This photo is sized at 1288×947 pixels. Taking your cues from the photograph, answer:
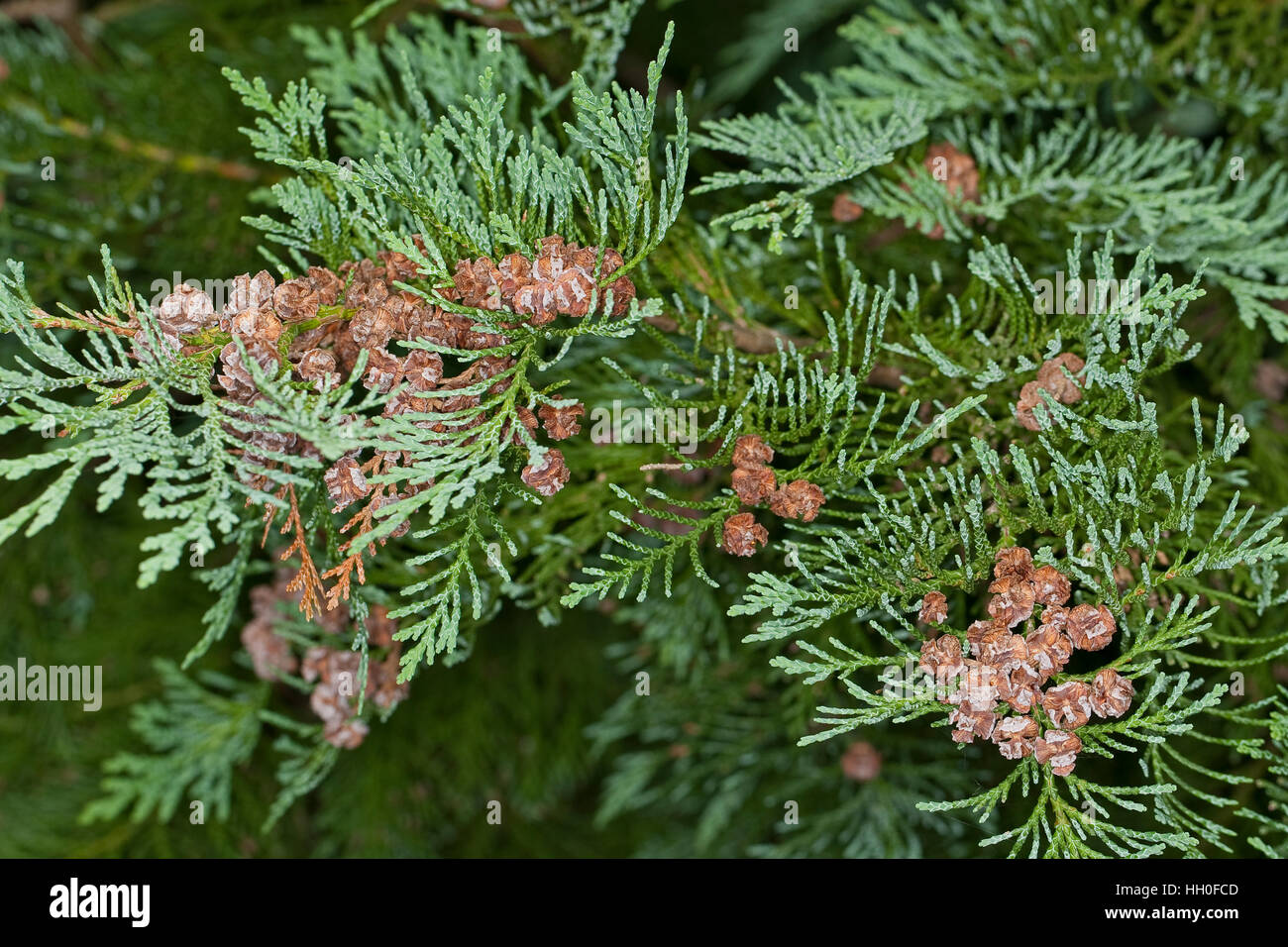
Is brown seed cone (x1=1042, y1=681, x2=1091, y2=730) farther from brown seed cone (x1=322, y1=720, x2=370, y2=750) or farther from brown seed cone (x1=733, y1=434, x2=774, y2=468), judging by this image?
brown seed cone (x1=322, y1=720, x2=370, y2=750)

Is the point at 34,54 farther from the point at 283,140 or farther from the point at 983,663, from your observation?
the point at 983,663

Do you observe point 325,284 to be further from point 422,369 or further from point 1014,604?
point 1014,604

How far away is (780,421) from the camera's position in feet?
1.76

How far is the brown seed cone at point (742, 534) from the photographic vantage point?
0.49 meters

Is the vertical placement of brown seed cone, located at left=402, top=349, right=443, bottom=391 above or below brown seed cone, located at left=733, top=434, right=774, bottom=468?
above

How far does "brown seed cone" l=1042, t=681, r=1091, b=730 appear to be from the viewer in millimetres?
448

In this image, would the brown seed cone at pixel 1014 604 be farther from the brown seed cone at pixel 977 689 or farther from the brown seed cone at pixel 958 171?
the brown seed cone at pixel 958 171

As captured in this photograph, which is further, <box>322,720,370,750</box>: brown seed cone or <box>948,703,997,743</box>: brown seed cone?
<box>322,720,370,750</box>: brown seed cone

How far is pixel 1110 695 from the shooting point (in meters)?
0.45

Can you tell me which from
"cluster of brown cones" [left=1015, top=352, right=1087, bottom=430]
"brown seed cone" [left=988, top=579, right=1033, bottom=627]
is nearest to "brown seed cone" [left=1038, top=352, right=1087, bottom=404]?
"cluster of brown cones" [left=1015, top=352, right=1087, bottom=430]

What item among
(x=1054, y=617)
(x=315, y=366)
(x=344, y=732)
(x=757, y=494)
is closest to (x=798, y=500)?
(x=757, y=494)

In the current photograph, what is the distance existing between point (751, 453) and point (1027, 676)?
16cm
